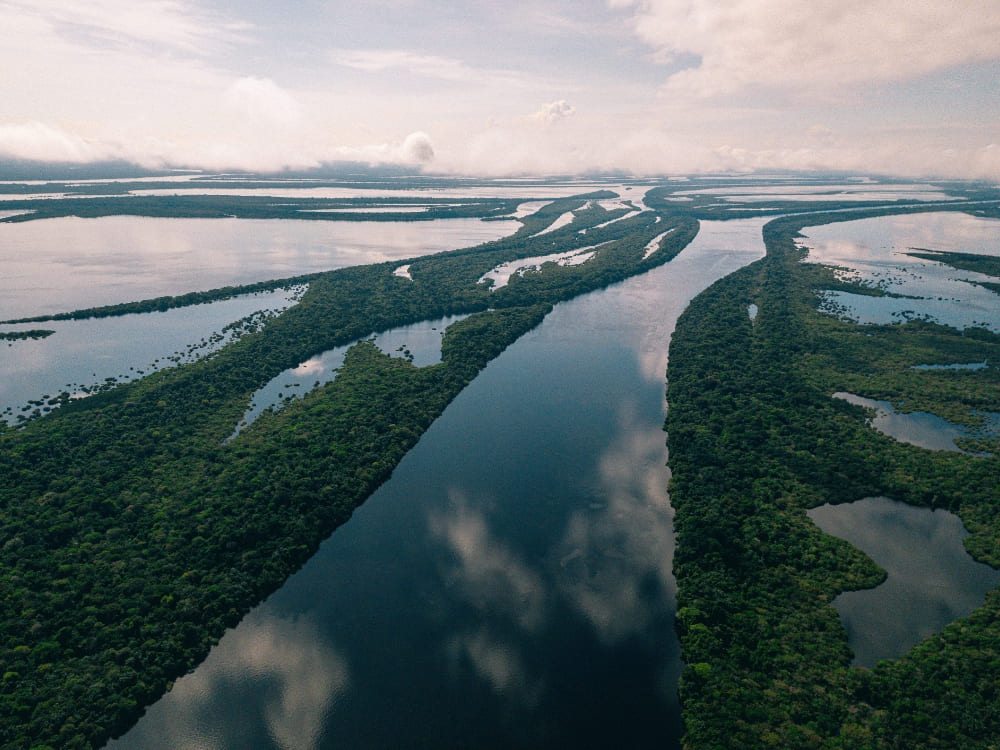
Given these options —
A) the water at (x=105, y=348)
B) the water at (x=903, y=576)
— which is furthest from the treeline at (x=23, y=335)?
the water at (x=903, y=576)

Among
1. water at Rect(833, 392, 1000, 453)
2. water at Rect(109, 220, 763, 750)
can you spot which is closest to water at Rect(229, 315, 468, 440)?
water at Rect(109, 220, 763, 750)

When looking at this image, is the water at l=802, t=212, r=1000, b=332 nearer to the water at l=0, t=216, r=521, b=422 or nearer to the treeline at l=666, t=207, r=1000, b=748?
the treeline at l=666, t=207, r=1000, b=748

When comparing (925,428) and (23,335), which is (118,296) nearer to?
(23,335)

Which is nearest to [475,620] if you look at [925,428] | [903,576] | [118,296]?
[903,576]

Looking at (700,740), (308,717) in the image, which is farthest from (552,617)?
(308,717)

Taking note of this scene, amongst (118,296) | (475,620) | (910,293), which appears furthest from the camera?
(910,293)

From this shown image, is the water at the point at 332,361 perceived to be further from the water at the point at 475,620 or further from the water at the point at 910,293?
the water at the point at 910,293
